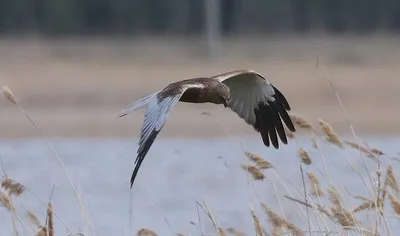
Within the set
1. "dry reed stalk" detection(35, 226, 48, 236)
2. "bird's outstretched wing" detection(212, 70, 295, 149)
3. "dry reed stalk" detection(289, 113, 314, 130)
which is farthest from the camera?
"bird's outstretched wing" detection(212, 70, 295, 149)

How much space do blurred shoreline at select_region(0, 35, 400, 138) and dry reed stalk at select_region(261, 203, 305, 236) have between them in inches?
293

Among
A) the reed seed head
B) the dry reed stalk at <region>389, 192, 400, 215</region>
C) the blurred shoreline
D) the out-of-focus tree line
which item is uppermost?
the reed seed head

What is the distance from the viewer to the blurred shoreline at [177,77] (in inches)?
618

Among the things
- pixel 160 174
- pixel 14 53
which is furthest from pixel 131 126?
pixel 14 53

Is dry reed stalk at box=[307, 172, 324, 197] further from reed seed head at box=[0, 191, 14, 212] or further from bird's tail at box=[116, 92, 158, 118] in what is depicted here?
reed seed head at box=[0, 191, 14, 212]

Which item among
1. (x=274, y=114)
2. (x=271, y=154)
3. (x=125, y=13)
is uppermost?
(x=274, y=114)

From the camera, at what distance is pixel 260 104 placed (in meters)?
7.56

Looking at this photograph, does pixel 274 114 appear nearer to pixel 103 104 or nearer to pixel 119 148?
pixel 119 148

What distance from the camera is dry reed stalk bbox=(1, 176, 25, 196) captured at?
18.7ft

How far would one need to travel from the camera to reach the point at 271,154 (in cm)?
1298

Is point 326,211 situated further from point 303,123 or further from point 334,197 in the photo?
point 303,123

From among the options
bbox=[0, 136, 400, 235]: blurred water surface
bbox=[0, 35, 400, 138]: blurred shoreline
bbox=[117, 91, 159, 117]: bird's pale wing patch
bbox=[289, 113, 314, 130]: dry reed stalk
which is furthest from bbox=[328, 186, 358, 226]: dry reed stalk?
bbox=[0, 35, 400, 138]: blurred shoreline

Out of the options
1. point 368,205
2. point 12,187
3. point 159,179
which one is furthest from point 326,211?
point 159,179

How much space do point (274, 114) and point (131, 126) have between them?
8535 mm
